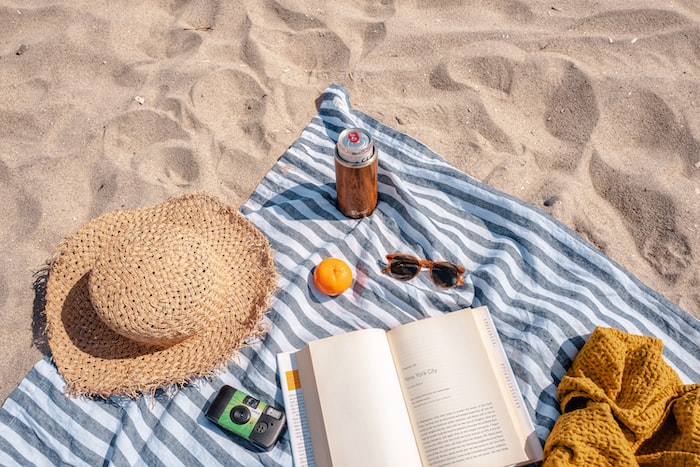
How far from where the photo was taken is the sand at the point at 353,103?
1.91 m

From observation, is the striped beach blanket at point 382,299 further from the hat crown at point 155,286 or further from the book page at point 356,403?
the hat crown at point 155,286

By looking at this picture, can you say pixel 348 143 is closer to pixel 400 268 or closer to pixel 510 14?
pixel 400 268

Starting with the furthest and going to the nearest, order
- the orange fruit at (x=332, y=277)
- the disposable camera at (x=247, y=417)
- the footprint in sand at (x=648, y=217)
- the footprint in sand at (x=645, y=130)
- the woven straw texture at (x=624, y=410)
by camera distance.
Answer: the footprint in sand at (x=645, y=130) < the footprint in sand at (x=648, y=217) < the orange fruit at (x=332, y=277) < the disposable camera at (x=247, y=417) < the woven straw texture at (x=624, y=410)

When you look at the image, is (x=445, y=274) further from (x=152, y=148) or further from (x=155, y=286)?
(x=152, y=148)

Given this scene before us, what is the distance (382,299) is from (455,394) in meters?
0.39

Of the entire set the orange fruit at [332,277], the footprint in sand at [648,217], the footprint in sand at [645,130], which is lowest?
the orange fruit at [332,277]

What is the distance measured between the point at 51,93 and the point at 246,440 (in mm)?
1637

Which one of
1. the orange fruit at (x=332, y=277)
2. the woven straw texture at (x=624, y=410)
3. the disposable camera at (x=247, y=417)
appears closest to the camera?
the woven straw texture at (x=624, y=410)

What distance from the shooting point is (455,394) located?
1479mm

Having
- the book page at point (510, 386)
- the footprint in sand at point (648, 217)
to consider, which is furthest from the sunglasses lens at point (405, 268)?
the footprint in sand at point (648, 217)

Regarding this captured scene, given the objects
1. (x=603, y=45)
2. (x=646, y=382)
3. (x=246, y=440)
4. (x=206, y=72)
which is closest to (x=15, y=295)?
(x=246, y=440)

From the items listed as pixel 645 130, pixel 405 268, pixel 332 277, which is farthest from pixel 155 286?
pixel 645 130

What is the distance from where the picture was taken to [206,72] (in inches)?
86.5

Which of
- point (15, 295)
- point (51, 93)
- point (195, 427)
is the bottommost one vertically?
point (15, 295)
